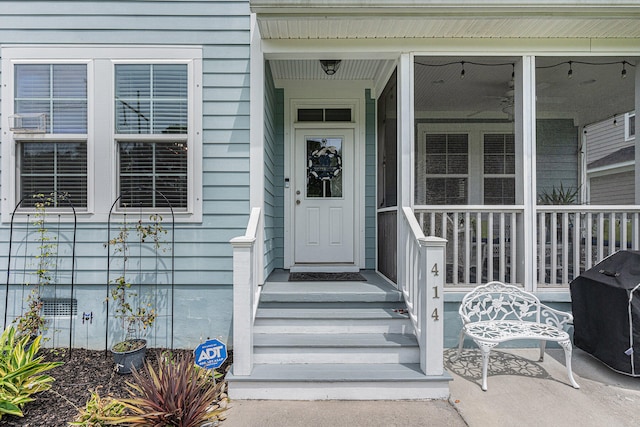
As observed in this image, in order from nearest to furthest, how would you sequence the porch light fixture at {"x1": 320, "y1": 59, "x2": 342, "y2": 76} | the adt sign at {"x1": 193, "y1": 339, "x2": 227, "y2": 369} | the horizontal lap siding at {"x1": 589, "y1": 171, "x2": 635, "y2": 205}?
the adt sign at {"x1": 193, "y1": 339, "x2": 227, "y2": 369}
the porch light fixture at {"x1": 320, "y1": 59, "x2": 342, "y2": 76}
the horizontal lap siding at {"x1": 589, "y1": 171, "x2": 635, "y2": 205}

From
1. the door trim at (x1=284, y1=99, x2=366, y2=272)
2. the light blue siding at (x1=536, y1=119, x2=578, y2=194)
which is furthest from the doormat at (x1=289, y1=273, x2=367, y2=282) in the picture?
the light blue siding at (x1=536, y1=119, x2=578, y2=194)

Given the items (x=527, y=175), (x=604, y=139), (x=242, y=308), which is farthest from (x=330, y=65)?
(x=604, y=139)

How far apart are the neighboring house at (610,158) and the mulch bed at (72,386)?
17.0 feet

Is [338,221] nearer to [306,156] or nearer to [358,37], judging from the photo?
[306,156]

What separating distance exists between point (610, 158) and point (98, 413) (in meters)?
6.70

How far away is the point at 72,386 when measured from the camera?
2.66 metres

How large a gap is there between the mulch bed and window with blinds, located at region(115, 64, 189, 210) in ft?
4.44

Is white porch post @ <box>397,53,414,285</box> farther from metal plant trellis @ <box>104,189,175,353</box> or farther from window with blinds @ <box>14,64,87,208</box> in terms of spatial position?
window with blinds @ <box>14,64,87,208</box>

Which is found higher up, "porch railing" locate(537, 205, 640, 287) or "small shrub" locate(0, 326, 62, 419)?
"porch railing" locate(537, 205, 640, 287)

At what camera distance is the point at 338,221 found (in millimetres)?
4418

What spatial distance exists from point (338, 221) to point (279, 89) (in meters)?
1.75

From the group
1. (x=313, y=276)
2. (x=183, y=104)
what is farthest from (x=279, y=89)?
(x=313, y=276)

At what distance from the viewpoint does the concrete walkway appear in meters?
2.23

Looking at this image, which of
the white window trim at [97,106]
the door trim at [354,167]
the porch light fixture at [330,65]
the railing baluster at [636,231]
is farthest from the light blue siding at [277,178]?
the railing baluster at [636,231]
